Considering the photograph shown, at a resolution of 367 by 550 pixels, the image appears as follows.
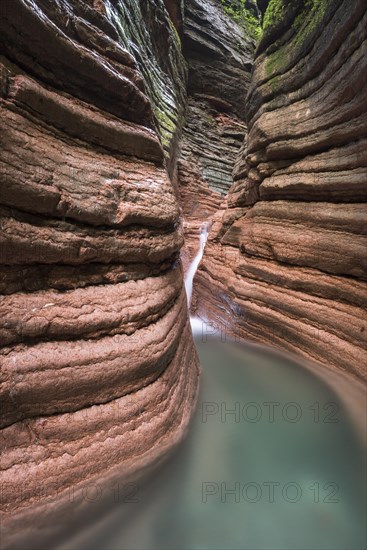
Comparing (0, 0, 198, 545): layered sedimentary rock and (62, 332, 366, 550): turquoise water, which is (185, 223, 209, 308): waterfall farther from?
(0, 0, 198, 545): layered sedimentary rock

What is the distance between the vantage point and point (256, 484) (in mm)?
2680

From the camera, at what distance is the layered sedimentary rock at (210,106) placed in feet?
44.8

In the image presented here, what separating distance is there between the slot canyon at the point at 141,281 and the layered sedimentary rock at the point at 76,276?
0.01m

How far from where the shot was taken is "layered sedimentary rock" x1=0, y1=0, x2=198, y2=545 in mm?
2193

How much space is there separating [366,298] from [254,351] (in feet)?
7.31

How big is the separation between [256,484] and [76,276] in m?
2.75

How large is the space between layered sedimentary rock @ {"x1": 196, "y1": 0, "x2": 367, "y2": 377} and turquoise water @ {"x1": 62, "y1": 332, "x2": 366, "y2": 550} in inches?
44.8

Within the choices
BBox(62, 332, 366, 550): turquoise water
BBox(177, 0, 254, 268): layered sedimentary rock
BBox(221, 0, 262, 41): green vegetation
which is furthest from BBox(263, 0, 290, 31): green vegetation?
BBox(221, 0, 262, 41): green vegetation

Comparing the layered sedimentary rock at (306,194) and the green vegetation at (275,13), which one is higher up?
the green vegetation at (275,13)

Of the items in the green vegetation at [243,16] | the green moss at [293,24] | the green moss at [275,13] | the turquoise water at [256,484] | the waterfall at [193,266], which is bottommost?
the turquoise water at [256,484]

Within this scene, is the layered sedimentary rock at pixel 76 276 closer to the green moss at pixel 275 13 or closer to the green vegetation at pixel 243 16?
the green moss at pixel 275 13

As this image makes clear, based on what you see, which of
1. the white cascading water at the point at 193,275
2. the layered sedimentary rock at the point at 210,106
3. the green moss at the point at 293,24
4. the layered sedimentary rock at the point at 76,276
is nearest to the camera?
the layered sedimentary rock at the point at 76,276

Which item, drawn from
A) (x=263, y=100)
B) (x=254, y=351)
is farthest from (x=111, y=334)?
(x=263, y=100)

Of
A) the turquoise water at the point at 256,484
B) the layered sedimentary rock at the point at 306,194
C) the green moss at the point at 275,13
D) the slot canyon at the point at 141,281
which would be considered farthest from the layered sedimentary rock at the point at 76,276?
the green moss at the point at 275,13
